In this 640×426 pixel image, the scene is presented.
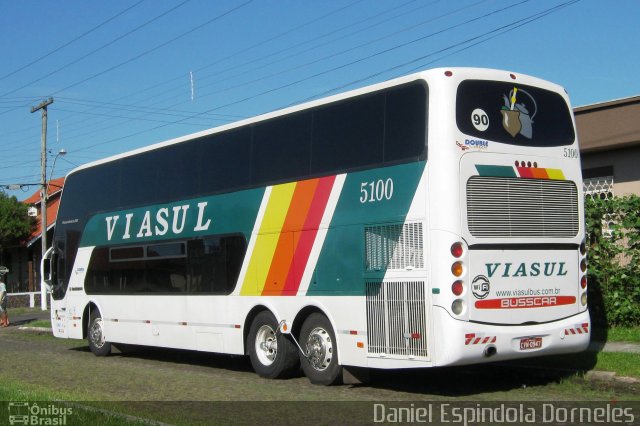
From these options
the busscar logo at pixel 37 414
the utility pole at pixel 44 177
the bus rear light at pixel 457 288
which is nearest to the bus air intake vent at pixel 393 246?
the bus rear light at pixel 457 288

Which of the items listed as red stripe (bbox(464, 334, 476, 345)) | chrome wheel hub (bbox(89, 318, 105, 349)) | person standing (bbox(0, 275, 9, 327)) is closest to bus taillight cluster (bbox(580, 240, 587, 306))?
red stripe (bbox(464, 334, 476, 345))

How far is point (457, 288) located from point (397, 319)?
3.20ft

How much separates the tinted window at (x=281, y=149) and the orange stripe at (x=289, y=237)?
0.91 feet

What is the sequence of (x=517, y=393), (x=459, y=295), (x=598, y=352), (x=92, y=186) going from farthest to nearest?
(x=92, y=186) < (x=598, y=352) < (x=517, y=393) < (x=459, y=295)

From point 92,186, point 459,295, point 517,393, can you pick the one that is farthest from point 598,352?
point 92,186

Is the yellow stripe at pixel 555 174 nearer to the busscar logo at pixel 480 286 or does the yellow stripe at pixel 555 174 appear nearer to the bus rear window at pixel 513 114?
the bus rear window at pixel 513 114

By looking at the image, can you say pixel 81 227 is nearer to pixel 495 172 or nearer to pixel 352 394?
pixel 352 394

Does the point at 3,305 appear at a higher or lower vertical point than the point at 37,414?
higher

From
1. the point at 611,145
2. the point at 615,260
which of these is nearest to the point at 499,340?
the point at 615,260

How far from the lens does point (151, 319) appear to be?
1658 cm

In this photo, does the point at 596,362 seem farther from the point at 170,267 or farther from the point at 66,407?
the point at 170,267

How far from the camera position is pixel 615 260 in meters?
16.2

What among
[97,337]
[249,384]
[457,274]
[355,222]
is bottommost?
[249,384]

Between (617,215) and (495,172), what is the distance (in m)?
6.29
